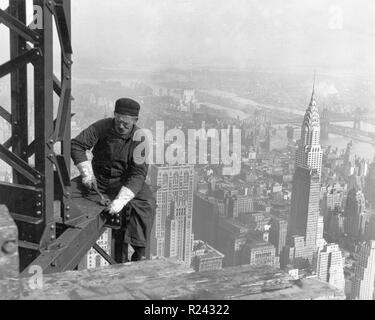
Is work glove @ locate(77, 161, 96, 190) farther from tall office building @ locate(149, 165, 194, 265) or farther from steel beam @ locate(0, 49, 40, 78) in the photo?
tall office building @ locate(149, 165, 194, 265)

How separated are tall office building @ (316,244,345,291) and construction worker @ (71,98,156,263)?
16132 millimetres

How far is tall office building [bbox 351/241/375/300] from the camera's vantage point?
Answer: 778 inches

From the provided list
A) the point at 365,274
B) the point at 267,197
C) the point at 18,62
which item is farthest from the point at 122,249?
the point at 267,197

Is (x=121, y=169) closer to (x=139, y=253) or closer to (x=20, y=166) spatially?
(x=139, y=253)

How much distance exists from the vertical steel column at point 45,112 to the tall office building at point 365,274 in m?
18.2

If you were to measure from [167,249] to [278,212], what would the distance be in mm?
6052

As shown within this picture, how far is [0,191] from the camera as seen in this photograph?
319 cm

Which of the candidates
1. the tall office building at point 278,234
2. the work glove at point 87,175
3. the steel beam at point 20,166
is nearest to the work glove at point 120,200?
the work glove at point 87,175

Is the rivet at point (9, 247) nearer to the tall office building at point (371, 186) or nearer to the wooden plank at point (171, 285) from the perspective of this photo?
the wooden plank at point (171, 285)

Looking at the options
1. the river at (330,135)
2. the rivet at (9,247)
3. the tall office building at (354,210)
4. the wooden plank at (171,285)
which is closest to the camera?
the rivet at (9,247)

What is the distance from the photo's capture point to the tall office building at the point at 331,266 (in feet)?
62.8

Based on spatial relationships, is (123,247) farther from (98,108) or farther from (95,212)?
(98,108)

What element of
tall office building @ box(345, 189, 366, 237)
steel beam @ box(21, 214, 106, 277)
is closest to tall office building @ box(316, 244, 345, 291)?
tall office building @ box(345, 189, 366, 237)

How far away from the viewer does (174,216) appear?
66.0 ft
